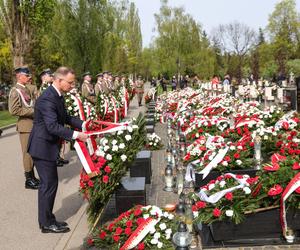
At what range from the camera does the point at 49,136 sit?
549 centimetres

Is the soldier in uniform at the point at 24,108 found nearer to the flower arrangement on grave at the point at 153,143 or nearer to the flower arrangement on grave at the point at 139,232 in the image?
the flower arrangement on grave at the point at 139,232

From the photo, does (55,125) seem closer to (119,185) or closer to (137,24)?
(119,185)

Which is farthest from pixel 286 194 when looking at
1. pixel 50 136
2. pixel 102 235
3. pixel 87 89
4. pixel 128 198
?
pixel 87 89

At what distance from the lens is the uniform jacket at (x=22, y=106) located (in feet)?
25.9

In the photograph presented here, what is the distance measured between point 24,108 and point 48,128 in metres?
2.93

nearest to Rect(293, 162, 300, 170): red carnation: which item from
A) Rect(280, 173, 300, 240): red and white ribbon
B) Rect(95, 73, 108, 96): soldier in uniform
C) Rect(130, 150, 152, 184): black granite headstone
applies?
Rect(280, 173, 300, 240): red and white ribbon

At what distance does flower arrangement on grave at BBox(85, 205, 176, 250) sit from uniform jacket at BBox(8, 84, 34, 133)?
3529 millimetres

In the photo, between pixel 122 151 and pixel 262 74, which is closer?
pixel 122 151

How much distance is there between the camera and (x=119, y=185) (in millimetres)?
6148

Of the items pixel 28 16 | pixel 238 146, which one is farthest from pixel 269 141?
pixel 28 16

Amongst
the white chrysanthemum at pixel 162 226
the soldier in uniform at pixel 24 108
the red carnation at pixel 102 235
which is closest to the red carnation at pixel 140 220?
the white chrysanthemum at pixel 162 226

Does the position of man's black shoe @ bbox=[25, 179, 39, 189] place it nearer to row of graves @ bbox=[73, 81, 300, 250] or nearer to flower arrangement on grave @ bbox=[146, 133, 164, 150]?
row of graves @ bbox=[73, 81, 300, 250]

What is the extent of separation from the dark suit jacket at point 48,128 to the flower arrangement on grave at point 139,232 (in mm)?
1175

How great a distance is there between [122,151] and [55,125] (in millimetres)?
1121
